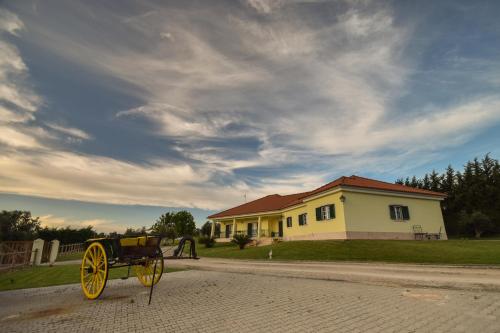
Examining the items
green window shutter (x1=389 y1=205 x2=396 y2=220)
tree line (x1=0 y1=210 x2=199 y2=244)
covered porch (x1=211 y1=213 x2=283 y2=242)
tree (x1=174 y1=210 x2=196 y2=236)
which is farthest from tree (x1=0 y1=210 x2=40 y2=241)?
green window shutter (x1=389 y1=205 x2=396 y2=220)

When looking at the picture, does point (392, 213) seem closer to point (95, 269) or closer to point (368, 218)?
point (368, 218)

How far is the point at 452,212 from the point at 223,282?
38.8 meters

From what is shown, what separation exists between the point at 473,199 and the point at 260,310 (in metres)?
40.2

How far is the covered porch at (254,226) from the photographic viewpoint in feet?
108

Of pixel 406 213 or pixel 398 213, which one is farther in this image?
pixel 406 213

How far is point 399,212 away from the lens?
2169cm

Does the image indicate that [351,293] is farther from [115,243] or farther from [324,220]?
[324,220]

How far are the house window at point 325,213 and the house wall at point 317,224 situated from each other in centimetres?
26

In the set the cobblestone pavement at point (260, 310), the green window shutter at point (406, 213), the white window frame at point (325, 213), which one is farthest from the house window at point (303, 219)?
the cobblestone pavement at point (260, 310)

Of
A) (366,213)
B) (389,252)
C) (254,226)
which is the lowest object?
(389,252)

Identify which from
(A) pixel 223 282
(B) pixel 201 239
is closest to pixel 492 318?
(A) pixel 223 282

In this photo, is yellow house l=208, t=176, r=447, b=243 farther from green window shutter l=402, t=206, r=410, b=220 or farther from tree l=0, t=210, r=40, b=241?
tree l=0, t=210, r=40, b=241

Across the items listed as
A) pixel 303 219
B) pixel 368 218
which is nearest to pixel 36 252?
pixel 303 219

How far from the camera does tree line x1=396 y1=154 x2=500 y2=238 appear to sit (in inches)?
1142
